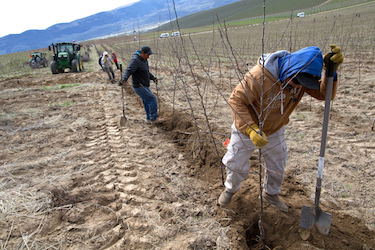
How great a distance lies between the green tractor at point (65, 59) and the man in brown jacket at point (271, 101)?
1164cm

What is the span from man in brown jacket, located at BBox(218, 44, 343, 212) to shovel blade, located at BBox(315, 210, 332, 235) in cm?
32

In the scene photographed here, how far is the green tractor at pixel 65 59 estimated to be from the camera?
11.1m

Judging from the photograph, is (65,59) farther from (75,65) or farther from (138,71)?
(138,71)

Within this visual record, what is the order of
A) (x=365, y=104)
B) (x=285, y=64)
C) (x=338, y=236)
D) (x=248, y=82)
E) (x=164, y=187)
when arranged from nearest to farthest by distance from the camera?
(x=285, y=64) → (x=248, y=82) → (x=338, y=236) → (x=164, y=187) → (x=365, y=104)

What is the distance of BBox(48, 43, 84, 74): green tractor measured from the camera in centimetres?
1114

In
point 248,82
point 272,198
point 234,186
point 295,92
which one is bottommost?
point 272,198

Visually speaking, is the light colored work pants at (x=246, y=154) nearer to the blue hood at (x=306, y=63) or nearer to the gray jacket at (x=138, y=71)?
the blue hood at (x=306, y=63)

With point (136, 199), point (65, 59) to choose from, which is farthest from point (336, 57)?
point (65, 59)

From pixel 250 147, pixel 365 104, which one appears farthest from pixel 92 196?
pixel 365 104

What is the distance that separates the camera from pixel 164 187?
2459 mm

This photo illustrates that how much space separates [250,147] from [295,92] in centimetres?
57

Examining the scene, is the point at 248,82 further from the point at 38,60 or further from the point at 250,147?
the point at 38,60

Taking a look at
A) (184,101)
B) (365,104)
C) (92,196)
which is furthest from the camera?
(184,101)

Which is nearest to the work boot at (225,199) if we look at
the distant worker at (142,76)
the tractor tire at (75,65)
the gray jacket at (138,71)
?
the distant worker at (142,76)
